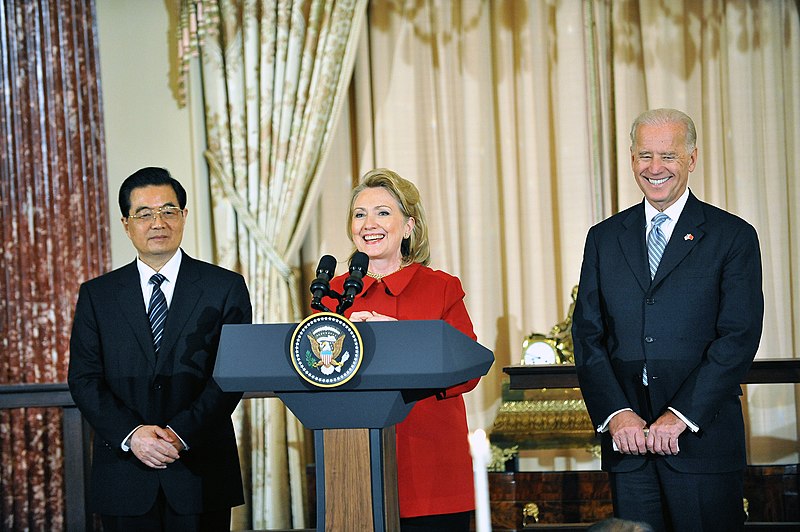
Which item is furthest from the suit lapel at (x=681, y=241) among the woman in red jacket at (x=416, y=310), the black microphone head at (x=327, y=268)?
the black microphone head at (x=327, y=268)

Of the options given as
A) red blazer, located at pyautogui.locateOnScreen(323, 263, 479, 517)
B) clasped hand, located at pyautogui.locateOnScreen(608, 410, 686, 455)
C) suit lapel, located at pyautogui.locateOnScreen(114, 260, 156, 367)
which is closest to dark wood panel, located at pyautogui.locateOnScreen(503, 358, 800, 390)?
clasped hand, located at pyautogui.locateOnScreen(608, 410, 686, 455)

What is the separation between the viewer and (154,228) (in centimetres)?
301

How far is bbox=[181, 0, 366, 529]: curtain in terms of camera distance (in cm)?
471

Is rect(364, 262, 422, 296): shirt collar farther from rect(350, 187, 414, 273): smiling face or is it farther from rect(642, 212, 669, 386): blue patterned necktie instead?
rect(642, 212, 669, 386): blue patterned necktie

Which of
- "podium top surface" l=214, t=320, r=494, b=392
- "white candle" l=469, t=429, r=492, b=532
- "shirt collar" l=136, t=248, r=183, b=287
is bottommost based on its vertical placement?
"white candle" l=469, t=429, r=492, b=532

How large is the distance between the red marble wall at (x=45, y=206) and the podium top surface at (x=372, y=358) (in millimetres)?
2807

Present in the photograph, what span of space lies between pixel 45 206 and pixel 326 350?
3107 mm

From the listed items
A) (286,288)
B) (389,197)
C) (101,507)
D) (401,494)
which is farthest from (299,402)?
(286,288)

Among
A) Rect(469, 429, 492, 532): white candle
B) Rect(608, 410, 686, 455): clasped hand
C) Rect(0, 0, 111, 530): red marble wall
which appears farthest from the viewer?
Rect(0, 0, 111, 530): red marble wall

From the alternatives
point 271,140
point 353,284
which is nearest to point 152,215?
point 353,284

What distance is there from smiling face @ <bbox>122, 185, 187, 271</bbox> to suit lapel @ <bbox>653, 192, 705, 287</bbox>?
1411mm

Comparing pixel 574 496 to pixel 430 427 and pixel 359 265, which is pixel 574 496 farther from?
pixel 359 265

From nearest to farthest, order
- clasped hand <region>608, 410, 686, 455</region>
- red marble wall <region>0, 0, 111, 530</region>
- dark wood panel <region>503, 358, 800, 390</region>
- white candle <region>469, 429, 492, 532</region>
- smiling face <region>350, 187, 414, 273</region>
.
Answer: white candle <region>469, 429, 492, 532</region> < clasped hand <region>608, 410, 686, 455</region> < smiling face <region>350, 187, 414, 273</region> < dark wood panel <region>503, 358, 800, 390</region> < red marble wall <region>0, 0, 111, 530</region>

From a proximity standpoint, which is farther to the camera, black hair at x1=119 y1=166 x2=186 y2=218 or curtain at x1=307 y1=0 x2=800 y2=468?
curtain at x1=307 y1=0 x2=800 y2=468
